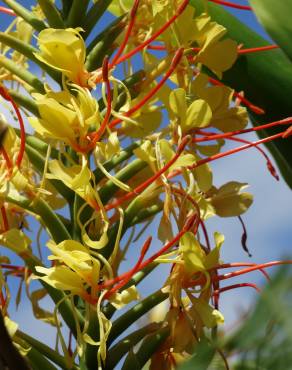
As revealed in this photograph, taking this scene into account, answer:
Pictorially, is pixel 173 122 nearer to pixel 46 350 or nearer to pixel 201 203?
pixel 201 203

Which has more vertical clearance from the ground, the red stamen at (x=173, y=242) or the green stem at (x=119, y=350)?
the red stamen at (x=173, y=242)

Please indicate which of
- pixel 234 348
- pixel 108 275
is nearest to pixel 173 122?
pixel 108 275

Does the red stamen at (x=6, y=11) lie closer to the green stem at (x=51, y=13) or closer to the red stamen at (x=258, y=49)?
the green stem at (x=51, y=13)

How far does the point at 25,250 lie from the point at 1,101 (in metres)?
0.23

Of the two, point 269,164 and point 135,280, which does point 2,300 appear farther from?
point 269,164

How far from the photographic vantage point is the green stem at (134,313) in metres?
0.75

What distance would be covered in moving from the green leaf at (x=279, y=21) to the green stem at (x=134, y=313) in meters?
0.30

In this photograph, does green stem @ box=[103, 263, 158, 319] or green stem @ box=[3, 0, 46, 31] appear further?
green stem @ box=[3, 0, 46, 31]

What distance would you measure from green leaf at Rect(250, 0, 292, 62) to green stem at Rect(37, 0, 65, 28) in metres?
0.28

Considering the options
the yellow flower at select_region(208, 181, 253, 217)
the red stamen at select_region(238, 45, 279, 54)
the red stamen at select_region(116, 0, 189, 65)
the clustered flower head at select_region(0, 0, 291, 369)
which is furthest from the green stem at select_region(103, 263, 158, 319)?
the red stamen at select_region(238, 45, 279, 54)

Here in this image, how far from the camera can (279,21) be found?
68cm

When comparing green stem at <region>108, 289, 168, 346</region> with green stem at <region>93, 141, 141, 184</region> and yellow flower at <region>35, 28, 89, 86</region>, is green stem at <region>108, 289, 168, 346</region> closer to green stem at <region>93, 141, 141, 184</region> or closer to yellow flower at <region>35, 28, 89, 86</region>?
green stem at <region>93, 141, 141, 184</region>

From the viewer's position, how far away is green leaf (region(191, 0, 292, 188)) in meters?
1.00

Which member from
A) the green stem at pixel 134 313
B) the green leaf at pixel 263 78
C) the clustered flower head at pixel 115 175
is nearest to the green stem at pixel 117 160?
the clustered flower head at pixel 115 175
